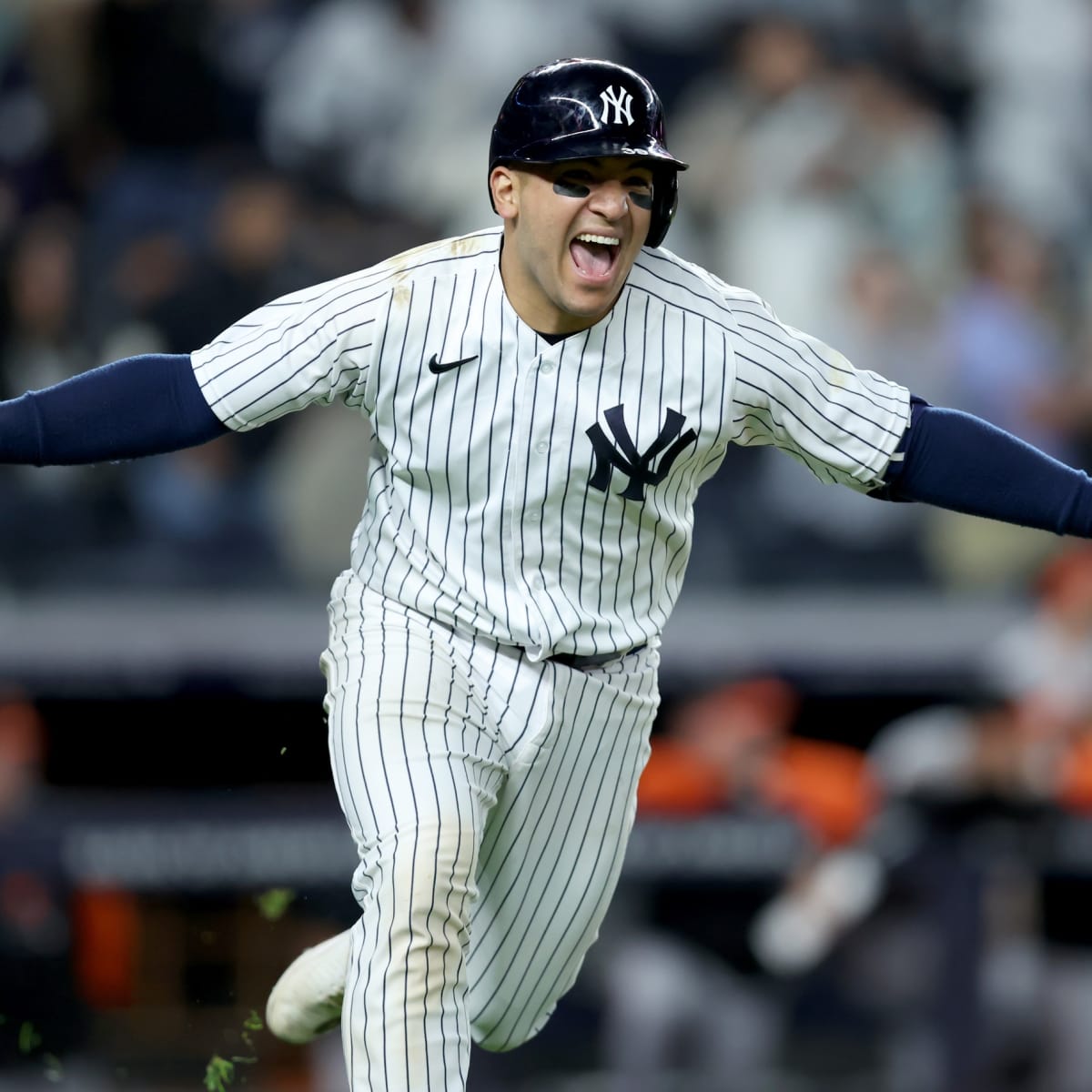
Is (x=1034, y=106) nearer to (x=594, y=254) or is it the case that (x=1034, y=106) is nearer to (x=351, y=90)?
(x=351, y=90)

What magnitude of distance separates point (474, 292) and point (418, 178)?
4.46m

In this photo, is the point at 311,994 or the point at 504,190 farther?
the point at 311,994

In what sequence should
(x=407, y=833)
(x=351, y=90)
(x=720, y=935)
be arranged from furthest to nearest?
(x=351, y=90), (x=720, y=935), (x=407, y=833)

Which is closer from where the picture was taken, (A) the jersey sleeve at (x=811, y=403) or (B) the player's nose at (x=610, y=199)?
(B) the player's nose at (x=610, y=199)

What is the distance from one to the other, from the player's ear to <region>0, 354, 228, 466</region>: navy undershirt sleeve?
504 mm

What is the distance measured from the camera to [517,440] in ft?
9.70

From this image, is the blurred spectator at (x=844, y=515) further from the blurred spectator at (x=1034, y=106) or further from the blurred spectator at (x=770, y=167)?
the blurred spectator at (x=1034, y=106)

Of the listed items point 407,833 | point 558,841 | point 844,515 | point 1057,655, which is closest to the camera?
point 407,833

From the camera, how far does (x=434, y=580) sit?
3039 millimetres

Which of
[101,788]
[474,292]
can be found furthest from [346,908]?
[474,292]

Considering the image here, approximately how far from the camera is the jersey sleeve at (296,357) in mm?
2955

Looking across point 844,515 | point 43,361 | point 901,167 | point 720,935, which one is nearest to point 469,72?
point 901,167

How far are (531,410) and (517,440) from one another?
0.05m

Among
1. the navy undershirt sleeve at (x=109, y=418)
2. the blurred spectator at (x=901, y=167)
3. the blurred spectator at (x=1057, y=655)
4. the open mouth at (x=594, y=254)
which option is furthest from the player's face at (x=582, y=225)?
the blurred spectator at (x=901, y=167)
